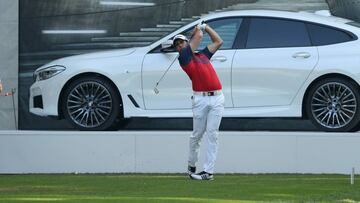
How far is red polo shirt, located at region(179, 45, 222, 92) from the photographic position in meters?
11.7

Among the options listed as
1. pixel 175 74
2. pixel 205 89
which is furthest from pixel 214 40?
pixel 175 74

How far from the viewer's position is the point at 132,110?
1362 centimetres

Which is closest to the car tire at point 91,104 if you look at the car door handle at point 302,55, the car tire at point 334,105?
the car door handle at point 302,55

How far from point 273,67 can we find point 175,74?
1336 mm

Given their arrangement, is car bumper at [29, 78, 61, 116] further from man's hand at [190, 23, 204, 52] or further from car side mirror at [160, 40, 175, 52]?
man's hand at [190, 23, 204, 52]

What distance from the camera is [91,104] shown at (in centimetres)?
1361

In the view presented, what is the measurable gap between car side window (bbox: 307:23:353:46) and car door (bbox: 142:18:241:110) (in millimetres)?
1053

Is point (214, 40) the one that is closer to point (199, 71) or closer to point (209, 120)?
point (199, 71)

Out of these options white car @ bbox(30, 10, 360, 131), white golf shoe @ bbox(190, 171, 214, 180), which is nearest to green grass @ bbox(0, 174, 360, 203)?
white golf shoe @ bbox(190, 171, 214, 180)

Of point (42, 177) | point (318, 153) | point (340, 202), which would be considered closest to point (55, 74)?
point (42, 177)

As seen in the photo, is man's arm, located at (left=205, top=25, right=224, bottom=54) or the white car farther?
the white car

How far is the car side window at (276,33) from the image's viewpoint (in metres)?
13.4

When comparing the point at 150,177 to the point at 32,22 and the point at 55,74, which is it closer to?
the point at 55,74

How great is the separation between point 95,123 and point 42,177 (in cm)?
129
